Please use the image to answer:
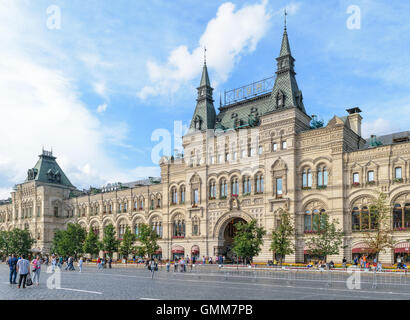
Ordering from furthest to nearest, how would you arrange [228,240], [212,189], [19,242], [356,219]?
[19,242], [212,189], [228,240], [356,219]

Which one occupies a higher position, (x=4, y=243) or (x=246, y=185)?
(x=246, y=185)

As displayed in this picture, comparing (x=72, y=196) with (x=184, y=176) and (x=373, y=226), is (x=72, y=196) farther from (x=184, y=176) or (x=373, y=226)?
(x=373, y=226)

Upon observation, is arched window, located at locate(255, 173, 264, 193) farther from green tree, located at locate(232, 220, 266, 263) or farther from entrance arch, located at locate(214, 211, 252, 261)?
green tree, located at locate(232, 220, 266, 263)

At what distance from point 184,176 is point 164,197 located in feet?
18.0

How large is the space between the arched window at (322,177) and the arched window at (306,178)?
103cm

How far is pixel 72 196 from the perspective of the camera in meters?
89.3

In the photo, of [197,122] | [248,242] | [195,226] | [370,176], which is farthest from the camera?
[197,122]

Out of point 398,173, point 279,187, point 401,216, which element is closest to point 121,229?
point 279,187

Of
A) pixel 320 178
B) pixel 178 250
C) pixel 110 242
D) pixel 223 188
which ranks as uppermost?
pixel 320 178

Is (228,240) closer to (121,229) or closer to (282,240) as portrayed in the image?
(282,240)

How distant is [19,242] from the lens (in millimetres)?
80438

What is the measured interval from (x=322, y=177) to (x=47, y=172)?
6031 centimetres

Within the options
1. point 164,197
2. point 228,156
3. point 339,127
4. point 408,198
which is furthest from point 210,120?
point 408,198

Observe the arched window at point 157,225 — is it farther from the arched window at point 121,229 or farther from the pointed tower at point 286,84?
the pointed tower at point 286,84
